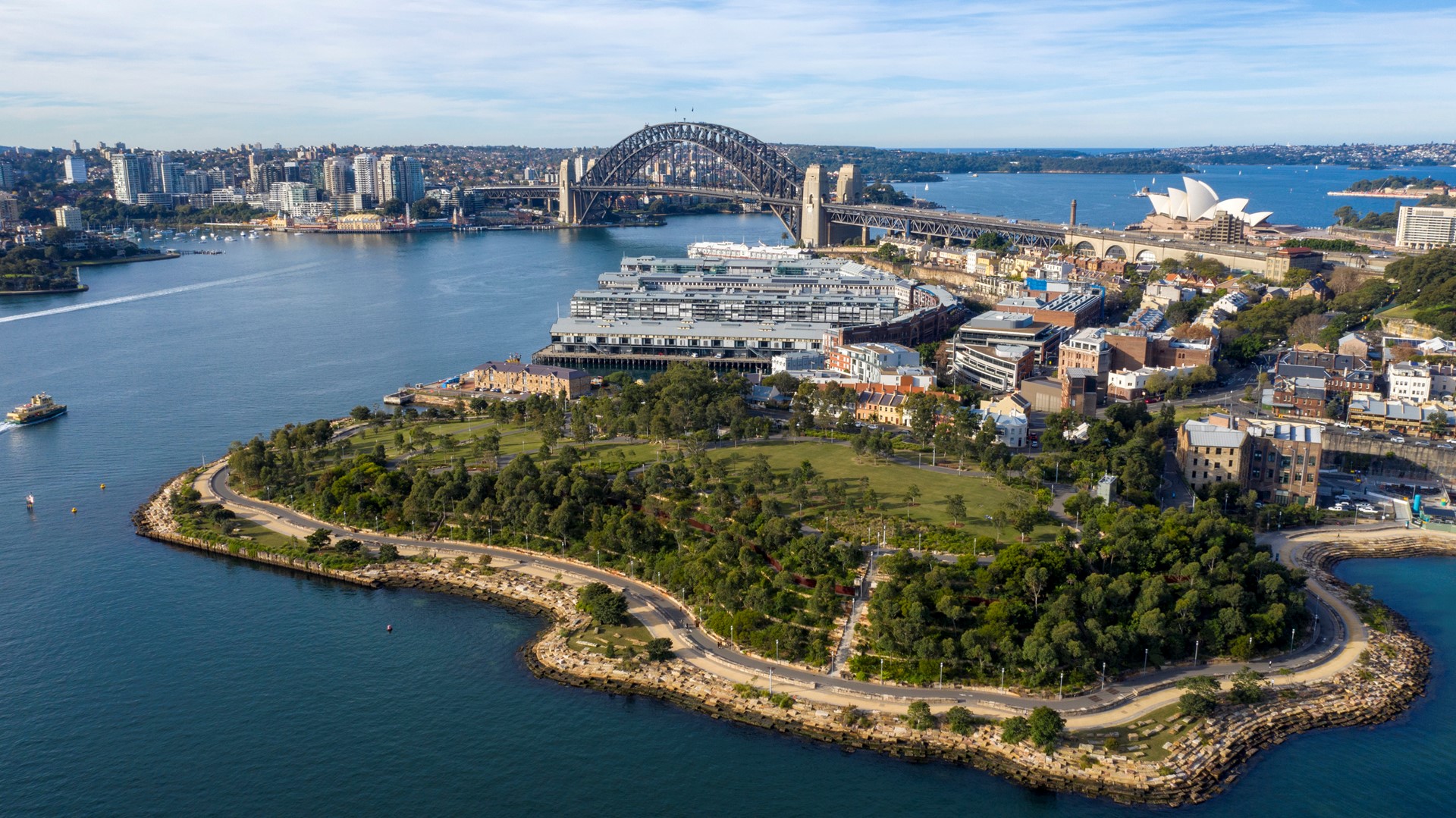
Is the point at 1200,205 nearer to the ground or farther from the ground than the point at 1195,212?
farther from the ground

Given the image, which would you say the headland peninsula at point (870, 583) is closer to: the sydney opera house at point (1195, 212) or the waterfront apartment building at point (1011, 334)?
the waterfront apartment building at point (1011, 334)

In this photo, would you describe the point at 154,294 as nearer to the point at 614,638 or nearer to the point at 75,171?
the point at 614,638

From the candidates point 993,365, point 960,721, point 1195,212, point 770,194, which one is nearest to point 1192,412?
point 993,365

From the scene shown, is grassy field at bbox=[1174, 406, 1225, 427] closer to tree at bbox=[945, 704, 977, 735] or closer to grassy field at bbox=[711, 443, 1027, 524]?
grassy field at bbox=[711, 443, 1027, 524]

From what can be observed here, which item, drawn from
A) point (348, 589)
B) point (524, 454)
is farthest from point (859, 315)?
point (348, 589)

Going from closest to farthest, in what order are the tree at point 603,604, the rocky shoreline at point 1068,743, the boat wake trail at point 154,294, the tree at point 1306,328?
1. the rocky shoreline at point 1068,743
2. the tree at point 603,604
3. the tree at point 1306,328
4. the boat wake trail at point 154,294

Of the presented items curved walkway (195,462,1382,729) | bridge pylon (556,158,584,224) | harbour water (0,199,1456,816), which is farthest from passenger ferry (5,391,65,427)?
bridge pylon (556,158,584,224)

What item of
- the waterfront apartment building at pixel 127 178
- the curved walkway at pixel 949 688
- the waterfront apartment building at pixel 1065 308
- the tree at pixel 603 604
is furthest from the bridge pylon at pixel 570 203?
the tree at pixel 603 604
